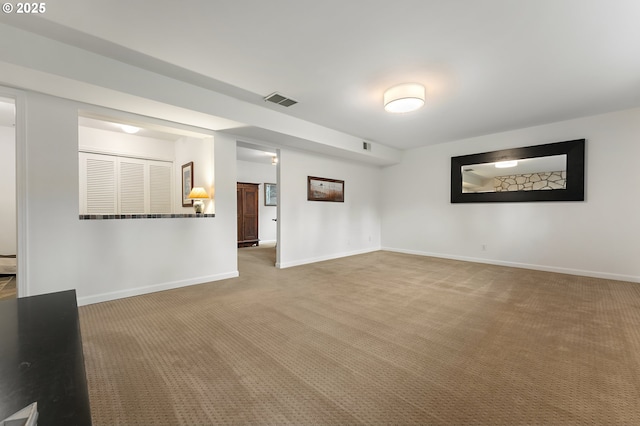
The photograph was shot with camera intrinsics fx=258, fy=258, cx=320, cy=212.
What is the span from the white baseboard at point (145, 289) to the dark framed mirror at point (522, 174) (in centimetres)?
507

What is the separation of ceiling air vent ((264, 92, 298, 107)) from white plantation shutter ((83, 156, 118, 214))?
12.8 feet

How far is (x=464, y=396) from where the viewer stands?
5.08ft

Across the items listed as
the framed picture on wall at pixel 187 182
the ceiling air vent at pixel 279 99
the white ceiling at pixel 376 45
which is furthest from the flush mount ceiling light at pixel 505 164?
the framed picture on wall at pixel 187 182

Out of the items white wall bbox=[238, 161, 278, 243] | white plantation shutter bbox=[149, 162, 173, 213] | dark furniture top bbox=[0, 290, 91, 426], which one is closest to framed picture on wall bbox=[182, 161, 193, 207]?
white plantation shutter bbox=[149, 162, 173, 213]

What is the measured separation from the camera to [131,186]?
17.7 ft

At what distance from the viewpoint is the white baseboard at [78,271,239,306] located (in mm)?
2992

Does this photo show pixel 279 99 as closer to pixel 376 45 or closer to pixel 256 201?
pixel 376 45

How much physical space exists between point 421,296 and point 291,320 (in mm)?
1739

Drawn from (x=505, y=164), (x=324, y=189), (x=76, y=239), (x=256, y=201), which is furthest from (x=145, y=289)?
(x=505, y=164)

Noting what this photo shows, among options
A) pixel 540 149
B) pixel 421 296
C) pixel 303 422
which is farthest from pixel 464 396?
pixel 540 149

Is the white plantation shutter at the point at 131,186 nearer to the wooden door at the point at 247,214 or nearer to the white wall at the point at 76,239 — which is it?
the white wall at the point at 76,239

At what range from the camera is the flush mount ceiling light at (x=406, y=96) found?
304 centimetres

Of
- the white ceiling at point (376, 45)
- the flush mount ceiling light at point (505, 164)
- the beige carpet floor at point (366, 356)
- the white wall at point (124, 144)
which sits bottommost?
the beige carpet floor at point (366, 356)

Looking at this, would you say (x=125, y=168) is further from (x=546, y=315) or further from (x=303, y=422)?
(x=546, y=315)
